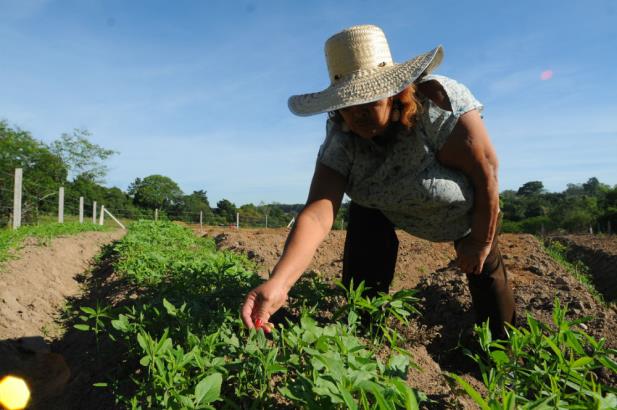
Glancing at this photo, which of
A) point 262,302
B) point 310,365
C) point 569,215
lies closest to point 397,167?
point 262,302

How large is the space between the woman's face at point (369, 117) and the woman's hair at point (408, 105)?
4 centimetres

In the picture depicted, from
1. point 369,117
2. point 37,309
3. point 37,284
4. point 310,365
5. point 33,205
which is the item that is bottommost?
point 37,309

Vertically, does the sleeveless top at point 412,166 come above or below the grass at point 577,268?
above

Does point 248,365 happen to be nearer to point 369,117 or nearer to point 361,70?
point 369,117

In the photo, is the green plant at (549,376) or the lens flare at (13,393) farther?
the lens flare at (13,393)

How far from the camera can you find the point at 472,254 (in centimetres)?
250

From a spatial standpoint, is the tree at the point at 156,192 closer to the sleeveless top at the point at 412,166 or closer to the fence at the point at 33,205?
the fence at the point at 33,205

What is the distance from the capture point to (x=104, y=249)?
7.96 metres

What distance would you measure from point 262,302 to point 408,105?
0.99 meters

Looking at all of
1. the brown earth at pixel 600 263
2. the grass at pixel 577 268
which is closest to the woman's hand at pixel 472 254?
the grass at pixel 577 268

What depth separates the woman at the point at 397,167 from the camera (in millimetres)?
1950

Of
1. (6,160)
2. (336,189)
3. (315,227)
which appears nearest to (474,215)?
(336,189)

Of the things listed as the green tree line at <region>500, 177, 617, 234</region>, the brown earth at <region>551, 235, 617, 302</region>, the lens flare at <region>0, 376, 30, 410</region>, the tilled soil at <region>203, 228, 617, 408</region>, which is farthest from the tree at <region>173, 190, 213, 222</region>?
the lens flare at <region>0, 376, 30, 410</region>

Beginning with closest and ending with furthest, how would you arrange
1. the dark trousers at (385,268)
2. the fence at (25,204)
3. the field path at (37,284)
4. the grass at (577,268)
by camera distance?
the dark trousers at (385,268) < the field path at (37,284) < the grass at (577,268) < the fence at (25,204)
